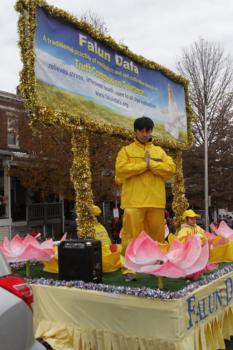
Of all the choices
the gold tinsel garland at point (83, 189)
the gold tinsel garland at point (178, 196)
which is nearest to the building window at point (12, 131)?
the gold tinsel garland at point (178, 196)

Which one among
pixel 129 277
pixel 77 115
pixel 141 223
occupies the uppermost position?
pixel 77 115

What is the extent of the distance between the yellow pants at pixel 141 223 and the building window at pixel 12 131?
45.4ft

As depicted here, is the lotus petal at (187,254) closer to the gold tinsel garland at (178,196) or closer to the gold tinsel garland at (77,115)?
the gold tinsel garland at (77,115)

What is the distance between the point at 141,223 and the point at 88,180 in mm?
1648

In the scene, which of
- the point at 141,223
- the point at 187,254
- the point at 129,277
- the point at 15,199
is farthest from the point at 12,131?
the point at 187,254

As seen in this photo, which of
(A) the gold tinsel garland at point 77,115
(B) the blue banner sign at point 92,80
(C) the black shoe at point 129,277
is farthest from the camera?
(B) the blue banner sign at point 92,80

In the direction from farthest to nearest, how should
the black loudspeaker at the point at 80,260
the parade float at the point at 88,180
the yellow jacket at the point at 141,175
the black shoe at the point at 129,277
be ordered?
the yellow jacket at the point at 141,175 < the black shoe at the point at 129,277 < the black loudspeaker at the point at 80,260 < the parade float at the point at 88,180

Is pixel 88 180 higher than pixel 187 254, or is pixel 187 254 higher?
pixel 88 180

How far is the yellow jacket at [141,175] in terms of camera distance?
197 inches

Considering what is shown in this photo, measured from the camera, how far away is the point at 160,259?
3.95 m

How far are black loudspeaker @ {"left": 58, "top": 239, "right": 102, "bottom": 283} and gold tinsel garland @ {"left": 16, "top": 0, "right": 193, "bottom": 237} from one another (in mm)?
1680

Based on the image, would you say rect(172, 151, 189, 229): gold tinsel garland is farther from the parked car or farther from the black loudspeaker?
the parked car

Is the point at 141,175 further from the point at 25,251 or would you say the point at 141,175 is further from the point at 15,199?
the point at 15,199

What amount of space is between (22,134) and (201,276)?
13.9 metres
